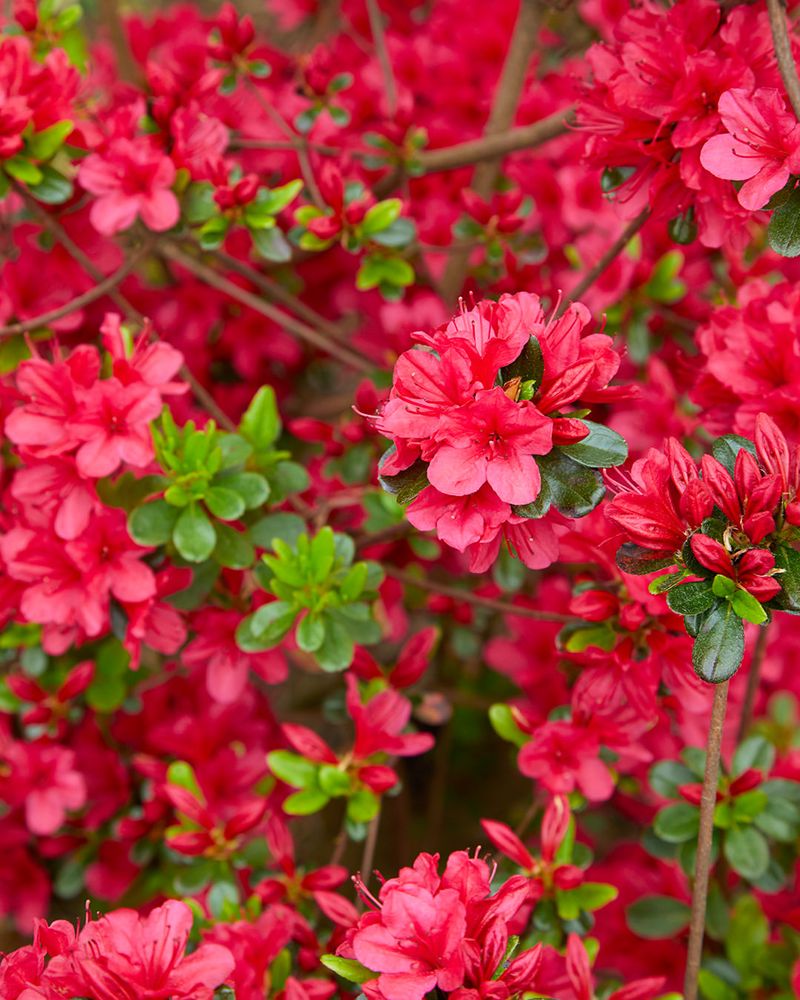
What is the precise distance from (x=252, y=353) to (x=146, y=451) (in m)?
0.74

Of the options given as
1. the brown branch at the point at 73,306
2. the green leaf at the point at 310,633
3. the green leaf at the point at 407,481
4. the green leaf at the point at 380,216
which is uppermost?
the green leaf at the point at 407,481

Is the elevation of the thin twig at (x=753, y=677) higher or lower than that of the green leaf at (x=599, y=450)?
lower

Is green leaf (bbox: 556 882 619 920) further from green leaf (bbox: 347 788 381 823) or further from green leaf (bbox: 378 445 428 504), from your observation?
green leaf (bbox: 378 445 428 504)

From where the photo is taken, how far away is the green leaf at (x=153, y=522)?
1171 millimetres

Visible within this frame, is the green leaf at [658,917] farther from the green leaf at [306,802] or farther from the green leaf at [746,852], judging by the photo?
the green leaf at [306,802]

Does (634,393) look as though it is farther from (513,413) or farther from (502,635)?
(502,635)

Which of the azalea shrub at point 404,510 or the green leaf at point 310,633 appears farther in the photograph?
the green leaf at point 310,633

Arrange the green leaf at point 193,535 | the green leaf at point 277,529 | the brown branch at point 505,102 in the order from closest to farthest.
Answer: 1. the green leaf at point 193,535
2. the green leaf at point 277,529
3. the brown branch at point 505,102

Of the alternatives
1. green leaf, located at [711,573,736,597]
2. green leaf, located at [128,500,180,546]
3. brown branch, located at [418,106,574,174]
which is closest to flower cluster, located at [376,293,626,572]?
green leaf, located at [711,573,736,597]

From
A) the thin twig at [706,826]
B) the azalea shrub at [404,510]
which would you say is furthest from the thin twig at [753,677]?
the thin twig at [706,826]

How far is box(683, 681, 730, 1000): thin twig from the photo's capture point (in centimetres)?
91

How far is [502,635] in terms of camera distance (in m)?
2.17

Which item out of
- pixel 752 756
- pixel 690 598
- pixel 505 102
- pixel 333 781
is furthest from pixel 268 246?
pixel 752 756

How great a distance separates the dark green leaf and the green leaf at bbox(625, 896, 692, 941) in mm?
637
